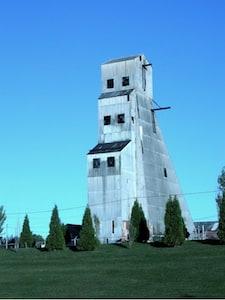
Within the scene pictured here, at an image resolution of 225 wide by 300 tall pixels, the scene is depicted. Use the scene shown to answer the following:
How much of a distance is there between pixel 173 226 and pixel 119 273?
1311cm

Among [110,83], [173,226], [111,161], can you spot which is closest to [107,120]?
[110,83]

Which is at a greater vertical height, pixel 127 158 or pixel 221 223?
pixel 127 158

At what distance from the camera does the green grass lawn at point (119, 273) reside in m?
21.5

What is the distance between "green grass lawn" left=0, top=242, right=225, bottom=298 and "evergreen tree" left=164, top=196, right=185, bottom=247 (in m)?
1.04

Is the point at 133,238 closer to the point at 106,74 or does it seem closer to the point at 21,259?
the point at 21,259

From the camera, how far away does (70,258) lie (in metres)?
37.2

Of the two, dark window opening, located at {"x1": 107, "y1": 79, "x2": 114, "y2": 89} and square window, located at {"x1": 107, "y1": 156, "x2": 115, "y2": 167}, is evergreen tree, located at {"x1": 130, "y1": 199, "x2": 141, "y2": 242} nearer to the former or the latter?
square window, located at {"x1": 107, "y1": 156, "x2": 115, "y2": 167}

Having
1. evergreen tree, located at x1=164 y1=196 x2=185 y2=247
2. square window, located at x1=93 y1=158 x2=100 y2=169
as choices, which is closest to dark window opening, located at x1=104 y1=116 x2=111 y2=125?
square window, located at x1=93 y1=158 x2=100 y2=169

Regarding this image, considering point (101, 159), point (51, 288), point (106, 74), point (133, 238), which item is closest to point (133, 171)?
point (101, 159)

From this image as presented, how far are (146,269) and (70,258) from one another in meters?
9.77

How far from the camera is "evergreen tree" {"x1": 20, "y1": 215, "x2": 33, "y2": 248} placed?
167 ft

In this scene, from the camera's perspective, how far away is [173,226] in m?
40.4

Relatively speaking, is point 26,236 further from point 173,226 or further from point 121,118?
point 121,118

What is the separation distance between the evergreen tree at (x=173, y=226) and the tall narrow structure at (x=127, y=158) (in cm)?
1386
